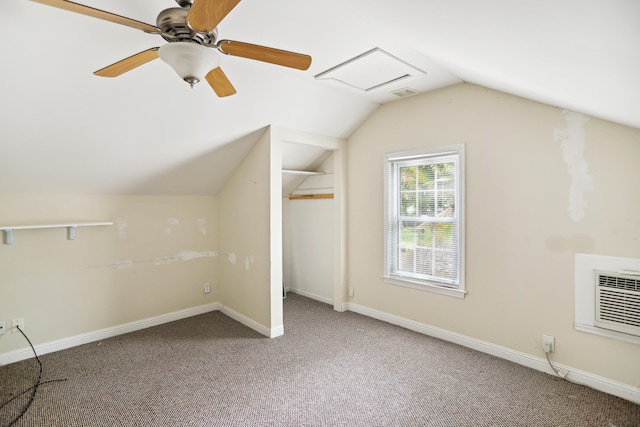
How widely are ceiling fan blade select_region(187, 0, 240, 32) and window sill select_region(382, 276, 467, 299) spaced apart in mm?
3007

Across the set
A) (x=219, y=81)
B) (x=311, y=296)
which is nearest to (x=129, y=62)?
(x=219, y=81)

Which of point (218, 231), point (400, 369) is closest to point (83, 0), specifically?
point (218, 231)

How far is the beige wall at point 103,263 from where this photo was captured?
2.98 m

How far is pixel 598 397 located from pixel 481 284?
1.08 meters

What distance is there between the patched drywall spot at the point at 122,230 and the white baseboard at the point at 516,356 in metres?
2.91

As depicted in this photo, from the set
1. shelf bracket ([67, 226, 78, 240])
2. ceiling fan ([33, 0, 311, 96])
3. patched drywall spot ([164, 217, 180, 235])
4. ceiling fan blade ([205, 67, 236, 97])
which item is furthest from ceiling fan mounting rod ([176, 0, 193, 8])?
patched drywall spot ([164, 217, 180, 235])

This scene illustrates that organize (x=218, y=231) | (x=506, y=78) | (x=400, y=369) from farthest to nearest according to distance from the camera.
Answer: (x=218, y=231), (x=400, y=369), (x=506, y=78)

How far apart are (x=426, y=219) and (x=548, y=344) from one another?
1487mm

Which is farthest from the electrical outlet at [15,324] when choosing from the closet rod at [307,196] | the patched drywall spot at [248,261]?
the closet rod at [307,196]

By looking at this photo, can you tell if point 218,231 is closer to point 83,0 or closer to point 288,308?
point 288,308

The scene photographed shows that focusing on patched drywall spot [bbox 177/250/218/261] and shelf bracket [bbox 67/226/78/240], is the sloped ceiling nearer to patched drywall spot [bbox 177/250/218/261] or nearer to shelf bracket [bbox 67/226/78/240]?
shelf bracket [bbox 67/226/78/240]

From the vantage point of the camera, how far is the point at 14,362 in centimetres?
292

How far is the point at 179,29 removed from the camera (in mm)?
1501

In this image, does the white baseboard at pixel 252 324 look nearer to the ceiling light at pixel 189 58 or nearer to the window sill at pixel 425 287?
the window sill at pixel 425 287
